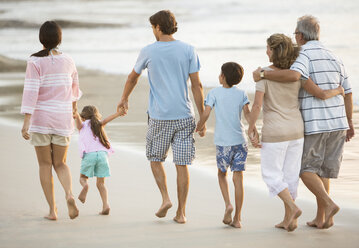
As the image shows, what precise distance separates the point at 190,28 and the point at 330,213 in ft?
70.7

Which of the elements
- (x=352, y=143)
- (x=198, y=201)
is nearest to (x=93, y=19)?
(x=352, y=143)

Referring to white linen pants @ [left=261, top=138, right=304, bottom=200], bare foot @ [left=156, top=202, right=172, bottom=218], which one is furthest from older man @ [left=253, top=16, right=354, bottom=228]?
bare foot @ [left=156, top=202, right=172, bottom=218]

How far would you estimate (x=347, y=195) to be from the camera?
6.39 m

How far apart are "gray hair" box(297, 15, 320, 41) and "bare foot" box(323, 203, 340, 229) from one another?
122cm

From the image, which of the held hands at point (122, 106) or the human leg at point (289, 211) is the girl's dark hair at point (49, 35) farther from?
the human leg at point (289, 211)

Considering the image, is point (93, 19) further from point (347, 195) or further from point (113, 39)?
point (347, 195)

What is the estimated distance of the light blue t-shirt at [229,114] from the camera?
548 centimetres

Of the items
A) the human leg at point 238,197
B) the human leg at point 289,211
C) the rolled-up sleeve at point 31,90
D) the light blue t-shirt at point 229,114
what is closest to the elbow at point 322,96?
the light blue t-shirt at point 229,114

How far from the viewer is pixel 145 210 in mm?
5934

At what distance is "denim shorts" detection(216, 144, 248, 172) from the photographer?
5461mm

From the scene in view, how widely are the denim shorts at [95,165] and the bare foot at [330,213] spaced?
1.78 m

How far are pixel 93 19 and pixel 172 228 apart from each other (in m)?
26.6

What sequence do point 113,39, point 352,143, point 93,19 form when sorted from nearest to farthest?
point 352,143
point 113,39
point 93,19

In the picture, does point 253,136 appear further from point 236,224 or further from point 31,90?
point 31,90
